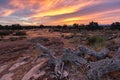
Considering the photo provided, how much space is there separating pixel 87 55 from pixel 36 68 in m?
2.47

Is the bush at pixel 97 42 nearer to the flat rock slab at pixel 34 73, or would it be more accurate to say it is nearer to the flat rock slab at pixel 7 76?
the flat rock slab at pixel 34 73

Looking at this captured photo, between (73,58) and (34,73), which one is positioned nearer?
(73,58)

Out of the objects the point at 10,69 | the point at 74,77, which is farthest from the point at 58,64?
the point at 10,69

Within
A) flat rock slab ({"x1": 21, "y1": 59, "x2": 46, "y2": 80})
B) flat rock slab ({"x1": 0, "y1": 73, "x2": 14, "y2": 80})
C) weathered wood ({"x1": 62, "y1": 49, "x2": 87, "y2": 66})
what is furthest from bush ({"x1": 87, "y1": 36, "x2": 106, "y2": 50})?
flat rock slab ({"x1": 0, "y1": 73, "x2": 14, "y2": 80})

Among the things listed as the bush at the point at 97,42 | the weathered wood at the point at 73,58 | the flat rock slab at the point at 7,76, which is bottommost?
the flat rock slab at the point at 7,76

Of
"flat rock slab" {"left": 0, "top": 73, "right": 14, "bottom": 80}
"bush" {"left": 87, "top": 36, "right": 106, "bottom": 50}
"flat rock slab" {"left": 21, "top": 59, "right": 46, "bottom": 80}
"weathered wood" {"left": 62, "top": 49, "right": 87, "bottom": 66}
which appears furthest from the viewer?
"bush" {"left": 87, "top": 36, "right": 106, "bottom": 50}

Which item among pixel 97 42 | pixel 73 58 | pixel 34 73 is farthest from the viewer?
pixel 97 42

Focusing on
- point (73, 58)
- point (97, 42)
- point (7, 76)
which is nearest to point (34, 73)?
point (7, 76)

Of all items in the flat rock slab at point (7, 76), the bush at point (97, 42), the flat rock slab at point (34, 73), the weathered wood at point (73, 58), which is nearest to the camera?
the weathered wood at point (73, 58)

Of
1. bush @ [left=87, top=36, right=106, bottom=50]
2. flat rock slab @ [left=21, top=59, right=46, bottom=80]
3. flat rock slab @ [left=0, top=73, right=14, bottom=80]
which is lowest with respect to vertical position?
flat rock slab @ [left=0, top=73, right=14, bottom=80]

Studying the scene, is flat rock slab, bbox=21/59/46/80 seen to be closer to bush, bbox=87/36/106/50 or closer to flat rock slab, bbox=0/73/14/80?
flat rock slab, bbox=0/73/14/80

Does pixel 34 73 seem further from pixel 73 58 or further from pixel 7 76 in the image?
pixel 73 58

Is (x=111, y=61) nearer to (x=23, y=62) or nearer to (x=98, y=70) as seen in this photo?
(x=98, y=70)

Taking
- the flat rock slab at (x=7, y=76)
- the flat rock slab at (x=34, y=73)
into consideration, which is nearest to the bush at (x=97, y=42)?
the flat rock slab at (x=34, y=73)
